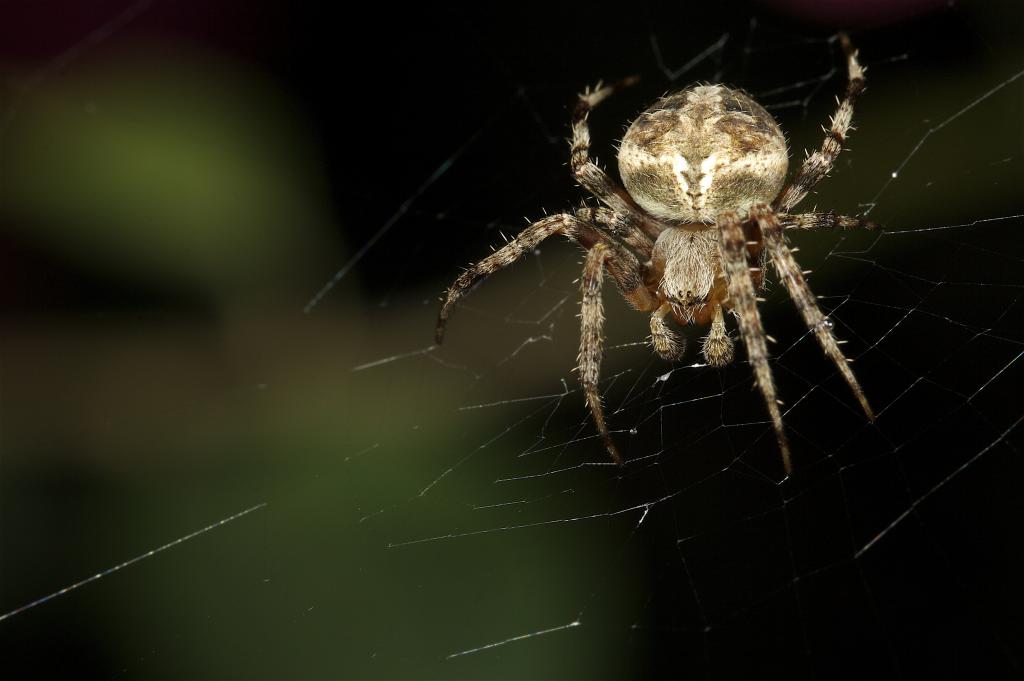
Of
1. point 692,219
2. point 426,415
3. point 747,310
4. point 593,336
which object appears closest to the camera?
point 747,310

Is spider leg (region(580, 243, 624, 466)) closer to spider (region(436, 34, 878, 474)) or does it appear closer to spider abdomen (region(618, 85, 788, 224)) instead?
spider (region(436, 34, 878, 474))

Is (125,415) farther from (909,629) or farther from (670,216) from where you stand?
(909,629)

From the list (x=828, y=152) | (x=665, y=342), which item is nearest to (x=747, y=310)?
(x=665, y=342)

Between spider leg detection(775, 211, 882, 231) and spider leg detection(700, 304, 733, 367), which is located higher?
spider leg detection(775, 211, 882, 231)

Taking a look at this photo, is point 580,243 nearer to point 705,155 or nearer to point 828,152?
point 705,155

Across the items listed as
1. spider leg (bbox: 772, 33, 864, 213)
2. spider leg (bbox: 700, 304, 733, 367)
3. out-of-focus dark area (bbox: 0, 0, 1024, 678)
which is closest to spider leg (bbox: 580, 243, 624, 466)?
out-of-focus dark area (bbox: 0, 0, 1024, 678)

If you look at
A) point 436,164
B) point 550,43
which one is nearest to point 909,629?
point 436,164
